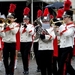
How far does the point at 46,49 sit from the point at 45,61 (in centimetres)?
29

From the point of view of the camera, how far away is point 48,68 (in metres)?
9.62

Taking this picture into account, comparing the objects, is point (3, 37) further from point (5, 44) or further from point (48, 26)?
point (48, 26)

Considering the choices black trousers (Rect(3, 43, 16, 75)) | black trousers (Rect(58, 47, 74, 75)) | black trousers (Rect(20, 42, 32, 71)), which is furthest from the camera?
black trousers (Rect(20, 42, 32, 71))

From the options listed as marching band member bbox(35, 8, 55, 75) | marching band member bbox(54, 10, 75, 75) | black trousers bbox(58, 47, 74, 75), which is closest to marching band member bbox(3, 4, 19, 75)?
marching band member bbox(35, 8, 55, 75)

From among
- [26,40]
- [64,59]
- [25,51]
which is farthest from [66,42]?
[26,40]

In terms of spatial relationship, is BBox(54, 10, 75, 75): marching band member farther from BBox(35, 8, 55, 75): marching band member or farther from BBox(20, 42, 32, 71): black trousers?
BBox(20, 42, 32, 71): black trousers

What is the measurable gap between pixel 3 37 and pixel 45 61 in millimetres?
1663

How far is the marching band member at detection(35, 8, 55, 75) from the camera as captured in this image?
9523 millimetres

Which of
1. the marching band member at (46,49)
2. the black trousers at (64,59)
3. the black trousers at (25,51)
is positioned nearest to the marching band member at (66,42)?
the black trousers at (64,59)

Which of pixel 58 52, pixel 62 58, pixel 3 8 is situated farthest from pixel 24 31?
pixel 3 8

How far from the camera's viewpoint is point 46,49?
378 inches

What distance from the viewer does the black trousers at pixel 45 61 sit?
31.3 ft

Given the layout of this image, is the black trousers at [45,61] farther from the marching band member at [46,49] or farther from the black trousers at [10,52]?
the black trousers at [10,52]

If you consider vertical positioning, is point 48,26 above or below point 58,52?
above
